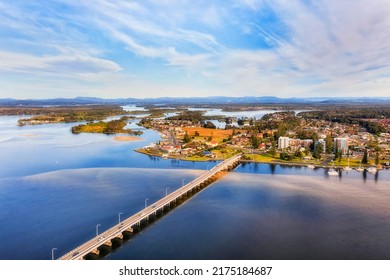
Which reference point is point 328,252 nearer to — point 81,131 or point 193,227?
point 193,227

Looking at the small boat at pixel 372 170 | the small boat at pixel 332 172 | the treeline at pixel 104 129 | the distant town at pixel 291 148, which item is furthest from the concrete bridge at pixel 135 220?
the treeline at pixel 104 129

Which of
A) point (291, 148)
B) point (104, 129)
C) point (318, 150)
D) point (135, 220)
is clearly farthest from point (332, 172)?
point (104, 129)

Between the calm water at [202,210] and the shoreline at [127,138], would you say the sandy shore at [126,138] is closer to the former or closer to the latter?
the shoreline at [127,138]

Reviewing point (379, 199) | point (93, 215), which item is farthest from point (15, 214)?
point (379, 199)

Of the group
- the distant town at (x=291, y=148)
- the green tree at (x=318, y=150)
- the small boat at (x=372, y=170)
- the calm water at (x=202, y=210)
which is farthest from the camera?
the green tree at (x=318, y=150)

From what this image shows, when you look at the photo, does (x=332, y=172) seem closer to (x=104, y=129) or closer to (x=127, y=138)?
(x=127, y=138)

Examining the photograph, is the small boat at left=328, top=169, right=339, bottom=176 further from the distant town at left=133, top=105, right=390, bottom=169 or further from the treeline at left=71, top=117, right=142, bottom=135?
the treeline at left=71, top=117, right=142, bottom=135

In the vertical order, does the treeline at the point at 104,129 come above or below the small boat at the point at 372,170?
above
